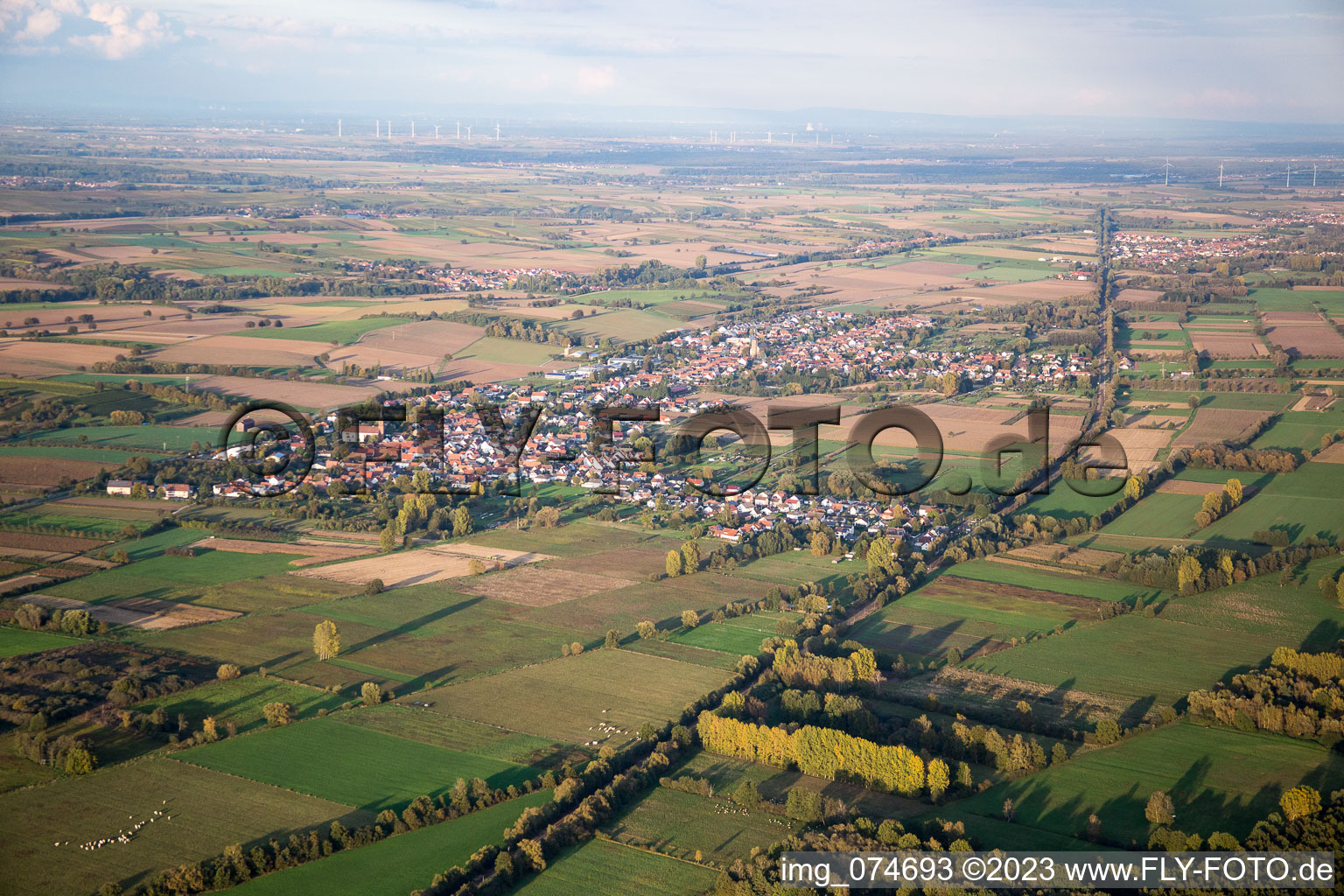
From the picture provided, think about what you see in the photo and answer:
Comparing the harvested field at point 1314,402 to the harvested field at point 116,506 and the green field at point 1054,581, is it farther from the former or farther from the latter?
the harvested field at point 116,506

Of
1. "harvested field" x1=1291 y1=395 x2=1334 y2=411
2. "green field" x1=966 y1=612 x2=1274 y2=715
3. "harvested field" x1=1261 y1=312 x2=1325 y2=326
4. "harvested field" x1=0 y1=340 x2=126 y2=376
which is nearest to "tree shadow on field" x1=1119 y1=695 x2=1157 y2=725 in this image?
"green field" x1=966 y1=612 x2=1274 y2=715

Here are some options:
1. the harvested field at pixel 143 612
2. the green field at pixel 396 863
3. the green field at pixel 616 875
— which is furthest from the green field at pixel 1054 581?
the harvested field at pixel 143 612

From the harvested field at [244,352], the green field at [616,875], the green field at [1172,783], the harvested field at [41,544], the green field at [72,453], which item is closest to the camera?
the green field at [616,875]

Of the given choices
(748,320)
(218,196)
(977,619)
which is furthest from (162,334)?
(218,196)

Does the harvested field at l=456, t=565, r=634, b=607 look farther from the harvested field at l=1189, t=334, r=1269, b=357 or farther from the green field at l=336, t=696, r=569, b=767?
the harvested field at l=1189, t=334, r=1269, b=357

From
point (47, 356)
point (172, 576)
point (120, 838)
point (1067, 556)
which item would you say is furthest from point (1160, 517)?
point (47, 356)

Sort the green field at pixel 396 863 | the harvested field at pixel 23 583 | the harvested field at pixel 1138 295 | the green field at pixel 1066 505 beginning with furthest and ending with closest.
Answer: the harvested field at pixel 1138 295
the green field at pixel 1066 505
the harvested field at pixel 23 583
the green field at pixel 396 863

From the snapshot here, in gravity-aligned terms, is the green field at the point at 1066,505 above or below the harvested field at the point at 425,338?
below
